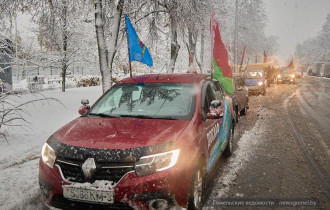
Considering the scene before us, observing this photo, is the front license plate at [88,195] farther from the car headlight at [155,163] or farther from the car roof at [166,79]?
the car roof at [166,79]

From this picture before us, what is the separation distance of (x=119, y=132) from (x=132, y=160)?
1.71ft

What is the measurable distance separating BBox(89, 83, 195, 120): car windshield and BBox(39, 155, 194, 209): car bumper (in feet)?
3.08

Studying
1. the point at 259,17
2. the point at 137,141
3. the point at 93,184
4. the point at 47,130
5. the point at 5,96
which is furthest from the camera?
the point at 259,17

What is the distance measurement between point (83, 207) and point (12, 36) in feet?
21.1

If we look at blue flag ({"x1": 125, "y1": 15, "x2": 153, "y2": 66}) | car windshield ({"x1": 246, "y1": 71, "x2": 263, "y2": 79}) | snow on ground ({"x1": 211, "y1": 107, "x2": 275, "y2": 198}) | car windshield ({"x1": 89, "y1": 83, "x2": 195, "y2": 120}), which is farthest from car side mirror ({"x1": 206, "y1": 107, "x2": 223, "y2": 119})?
car windshield ({"x1": 246, "y1": 71, "x2": 263, "y2": 79})

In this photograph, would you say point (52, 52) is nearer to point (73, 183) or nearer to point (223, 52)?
point (223, 52)

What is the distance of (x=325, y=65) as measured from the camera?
57.0 metres

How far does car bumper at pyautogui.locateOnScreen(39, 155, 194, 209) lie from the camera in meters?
2.78

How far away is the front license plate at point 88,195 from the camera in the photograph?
279 centimetres

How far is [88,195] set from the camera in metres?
2.84

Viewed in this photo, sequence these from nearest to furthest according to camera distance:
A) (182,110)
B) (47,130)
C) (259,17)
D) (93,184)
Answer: (93,184) < (182,110) < (47,130) < (259,17)

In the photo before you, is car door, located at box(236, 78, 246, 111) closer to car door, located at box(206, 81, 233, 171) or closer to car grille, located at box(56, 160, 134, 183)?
car door, located at box(206, 81, 233, 171)

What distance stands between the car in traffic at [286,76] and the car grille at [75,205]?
1395 inches

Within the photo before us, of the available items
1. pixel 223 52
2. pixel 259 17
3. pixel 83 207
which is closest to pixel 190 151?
pixel 83 207
